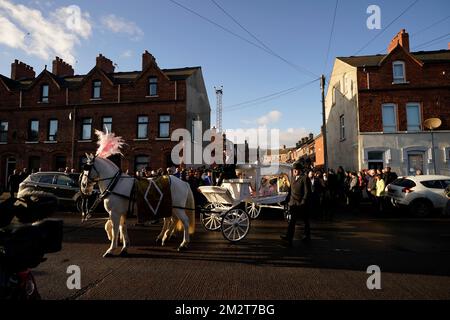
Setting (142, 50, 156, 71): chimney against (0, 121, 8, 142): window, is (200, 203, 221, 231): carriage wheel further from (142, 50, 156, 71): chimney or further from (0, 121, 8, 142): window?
(0, 121, 8, 142): window

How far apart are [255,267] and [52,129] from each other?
2565cm

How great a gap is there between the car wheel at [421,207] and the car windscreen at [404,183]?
28.7 inches

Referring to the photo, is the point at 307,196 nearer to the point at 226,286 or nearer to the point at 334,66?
the point at 226,286

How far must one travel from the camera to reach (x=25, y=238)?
2.21 metres

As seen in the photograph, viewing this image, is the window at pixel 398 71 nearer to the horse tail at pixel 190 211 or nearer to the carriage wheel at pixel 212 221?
the carriage wheel at pixel 212 221

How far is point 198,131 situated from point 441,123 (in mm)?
19618

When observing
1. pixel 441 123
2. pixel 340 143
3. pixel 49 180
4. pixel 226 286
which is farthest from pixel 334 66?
pixel 226 286

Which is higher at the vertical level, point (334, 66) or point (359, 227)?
point (334, 66)

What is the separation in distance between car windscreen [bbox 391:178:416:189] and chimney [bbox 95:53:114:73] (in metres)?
26.0

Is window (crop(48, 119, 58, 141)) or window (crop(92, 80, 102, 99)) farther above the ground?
window (crop(92, 80, 102, 99))

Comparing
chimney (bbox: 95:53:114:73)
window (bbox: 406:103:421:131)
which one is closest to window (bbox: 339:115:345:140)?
window (bbox: 406:103:421:131)

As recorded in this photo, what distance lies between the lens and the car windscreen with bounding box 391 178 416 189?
12.5 metres

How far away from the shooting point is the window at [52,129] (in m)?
24.7

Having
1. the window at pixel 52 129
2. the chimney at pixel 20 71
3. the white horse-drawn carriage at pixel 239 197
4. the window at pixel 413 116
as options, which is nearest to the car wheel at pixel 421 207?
the white horse-drawn carriage at pixel 239 197
